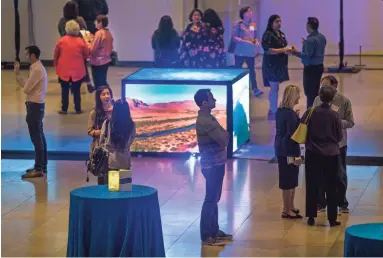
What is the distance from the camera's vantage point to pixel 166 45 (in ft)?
60.2

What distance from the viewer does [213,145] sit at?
1023 centimetres

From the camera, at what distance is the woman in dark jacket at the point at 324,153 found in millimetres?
10783

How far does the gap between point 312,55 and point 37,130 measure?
5255mm

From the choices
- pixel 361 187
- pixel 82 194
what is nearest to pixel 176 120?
pixel 361 187

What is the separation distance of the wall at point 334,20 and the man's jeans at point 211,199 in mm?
16218

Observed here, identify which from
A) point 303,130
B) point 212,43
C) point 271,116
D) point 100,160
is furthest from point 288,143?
point 271,116

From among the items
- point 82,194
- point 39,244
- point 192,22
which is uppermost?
point 192,22

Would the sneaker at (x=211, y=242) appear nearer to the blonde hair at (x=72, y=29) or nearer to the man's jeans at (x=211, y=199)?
the man's jeans at (x=211, y=199)

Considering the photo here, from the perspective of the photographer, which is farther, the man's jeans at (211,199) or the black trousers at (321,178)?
the black trousers at (321,178)

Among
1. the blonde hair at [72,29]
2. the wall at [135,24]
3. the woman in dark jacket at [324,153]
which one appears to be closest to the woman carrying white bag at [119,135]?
the woman in dark jacket at [324,153]

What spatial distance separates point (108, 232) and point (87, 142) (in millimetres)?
7300

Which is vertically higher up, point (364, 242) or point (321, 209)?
point (364, 242)

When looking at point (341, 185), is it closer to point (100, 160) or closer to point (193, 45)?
point (100, 160)

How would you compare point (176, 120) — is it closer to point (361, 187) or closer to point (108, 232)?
point (361, 187)
